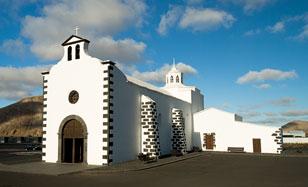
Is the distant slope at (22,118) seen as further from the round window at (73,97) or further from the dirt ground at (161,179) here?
the dirt ground at (161,179)

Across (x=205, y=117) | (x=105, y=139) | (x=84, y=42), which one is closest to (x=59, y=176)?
(x=105, y=139)

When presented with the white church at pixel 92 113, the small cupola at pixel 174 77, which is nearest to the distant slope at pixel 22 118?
the small cupola at pixel 174 77

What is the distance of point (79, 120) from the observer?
71.4ft

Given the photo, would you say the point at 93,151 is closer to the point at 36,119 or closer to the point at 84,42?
the point at 84,42

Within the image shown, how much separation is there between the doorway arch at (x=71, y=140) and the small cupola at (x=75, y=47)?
13.8 feet

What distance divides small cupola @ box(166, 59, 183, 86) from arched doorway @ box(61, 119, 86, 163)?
19.5 m

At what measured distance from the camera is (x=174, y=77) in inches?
1577

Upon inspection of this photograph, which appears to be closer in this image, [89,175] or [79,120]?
[89,175]

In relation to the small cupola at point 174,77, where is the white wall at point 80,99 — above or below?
below

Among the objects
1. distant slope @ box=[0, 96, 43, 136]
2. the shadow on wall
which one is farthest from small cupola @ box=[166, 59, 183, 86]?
distant slope @ box=[0, 96, 43, 136]

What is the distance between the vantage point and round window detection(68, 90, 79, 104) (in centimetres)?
2222

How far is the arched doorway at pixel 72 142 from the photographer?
862 inches

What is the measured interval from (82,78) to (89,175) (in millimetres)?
7867

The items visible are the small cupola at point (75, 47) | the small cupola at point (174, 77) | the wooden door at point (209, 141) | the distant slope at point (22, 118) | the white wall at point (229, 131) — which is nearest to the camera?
the small cupola at point (75, 47)
